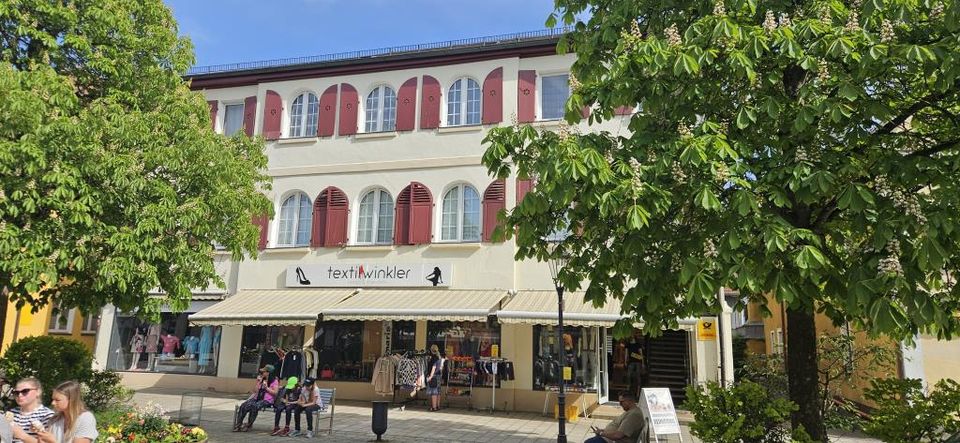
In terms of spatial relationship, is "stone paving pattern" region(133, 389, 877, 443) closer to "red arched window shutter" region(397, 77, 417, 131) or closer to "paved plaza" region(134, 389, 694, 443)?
"paved plaza" region(134, 389, 694, 443)

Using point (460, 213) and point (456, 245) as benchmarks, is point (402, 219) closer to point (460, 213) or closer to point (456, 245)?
point (460, 213)

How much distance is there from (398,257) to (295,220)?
3817 millimetres

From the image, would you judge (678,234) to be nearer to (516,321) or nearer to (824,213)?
(824,213)

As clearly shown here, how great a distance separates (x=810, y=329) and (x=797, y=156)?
9.55ft

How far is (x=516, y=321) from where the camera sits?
15.1 meters

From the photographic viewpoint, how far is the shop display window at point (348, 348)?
18250 mm

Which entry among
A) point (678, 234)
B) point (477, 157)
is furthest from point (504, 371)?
point (678, 234)

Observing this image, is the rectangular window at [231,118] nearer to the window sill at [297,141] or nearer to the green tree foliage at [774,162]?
the window sill at [297,141]

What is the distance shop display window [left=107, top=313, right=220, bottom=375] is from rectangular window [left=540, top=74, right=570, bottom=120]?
39.1ft

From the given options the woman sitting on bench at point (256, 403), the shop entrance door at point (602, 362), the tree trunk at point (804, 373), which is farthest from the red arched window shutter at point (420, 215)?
the tree trunk at point (804, 373)

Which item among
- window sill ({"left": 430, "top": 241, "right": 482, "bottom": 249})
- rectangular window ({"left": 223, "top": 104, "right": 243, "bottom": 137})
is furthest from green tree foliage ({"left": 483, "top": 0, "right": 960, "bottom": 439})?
rectangular window ({"left": 223, "top": 104, "right": 243, "bottom": 137})

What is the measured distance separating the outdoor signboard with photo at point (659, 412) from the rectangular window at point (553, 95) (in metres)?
9.00

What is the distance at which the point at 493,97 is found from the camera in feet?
60.0

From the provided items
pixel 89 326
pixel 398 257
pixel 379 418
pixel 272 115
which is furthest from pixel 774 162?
pixel 89 326
